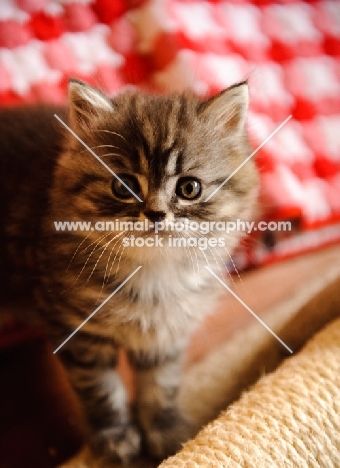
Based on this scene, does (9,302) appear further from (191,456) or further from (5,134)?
(191,456)

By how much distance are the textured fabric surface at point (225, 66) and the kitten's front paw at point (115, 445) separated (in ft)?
1.78

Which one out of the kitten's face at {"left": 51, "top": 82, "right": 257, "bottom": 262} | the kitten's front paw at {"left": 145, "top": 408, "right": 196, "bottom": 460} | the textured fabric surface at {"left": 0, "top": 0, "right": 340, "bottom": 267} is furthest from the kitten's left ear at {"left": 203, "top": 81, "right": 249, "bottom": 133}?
the kitten's front paw at {"left": 145, "top": 408, "right": 196, "bottom": 460}

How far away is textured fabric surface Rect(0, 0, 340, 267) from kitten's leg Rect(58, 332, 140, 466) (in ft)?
1.65

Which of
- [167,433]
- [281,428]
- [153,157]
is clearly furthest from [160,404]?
[153,157]

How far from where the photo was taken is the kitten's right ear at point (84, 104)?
0.79 meters

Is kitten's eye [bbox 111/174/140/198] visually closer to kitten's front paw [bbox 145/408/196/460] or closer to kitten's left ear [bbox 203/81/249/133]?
kitten's left ear [bbox 203/81/249/133]

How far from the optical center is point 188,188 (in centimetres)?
81

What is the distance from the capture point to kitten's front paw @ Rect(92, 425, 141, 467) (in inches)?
38.1

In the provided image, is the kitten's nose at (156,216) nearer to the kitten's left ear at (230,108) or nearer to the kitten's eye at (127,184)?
the kitten's eye at (127,184)

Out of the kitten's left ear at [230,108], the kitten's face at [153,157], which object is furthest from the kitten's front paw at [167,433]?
the kitten's left ear at [230,108]

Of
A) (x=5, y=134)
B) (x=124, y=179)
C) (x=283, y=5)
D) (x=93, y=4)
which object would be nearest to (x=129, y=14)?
(x=93, y=4)

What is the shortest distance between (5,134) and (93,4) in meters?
0.64

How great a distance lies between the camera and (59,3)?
1.40 metres

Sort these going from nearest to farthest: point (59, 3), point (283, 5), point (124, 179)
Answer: point (124, 179), point (59, 3), point (283, 5)
